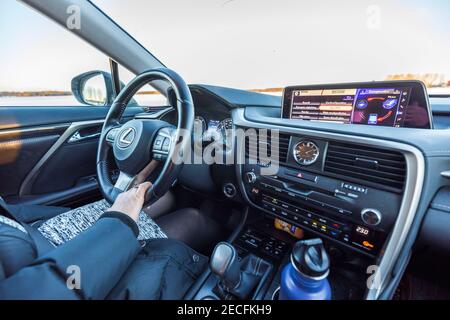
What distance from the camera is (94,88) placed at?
2.15 metres

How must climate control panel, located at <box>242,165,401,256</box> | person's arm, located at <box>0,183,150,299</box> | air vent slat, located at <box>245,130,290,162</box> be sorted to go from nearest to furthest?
person's arm, located at <box>0,183,150,299</box>, climate control panel, located at <box>242,165,401,256</box>, air vent slat, located at <box>245,130,290,162</box>

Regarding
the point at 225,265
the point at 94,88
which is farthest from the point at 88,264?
the point at 94,88

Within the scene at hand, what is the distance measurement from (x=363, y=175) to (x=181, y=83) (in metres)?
0.83

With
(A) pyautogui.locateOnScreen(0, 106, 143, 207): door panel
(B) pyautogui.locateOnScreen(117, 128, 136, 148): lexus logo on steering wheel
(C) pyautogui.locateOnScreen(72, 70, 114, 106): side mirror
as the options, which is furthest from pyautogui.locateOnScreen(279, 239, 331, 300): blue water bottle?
(C) pyautogui.locateOnScreen(72, 70, 114, 106): side mirror

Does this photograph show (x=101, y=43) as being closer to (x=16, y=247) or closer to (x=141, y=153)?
(x=141, y=153)

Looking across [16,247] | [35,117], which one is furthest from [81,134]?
[16,247]

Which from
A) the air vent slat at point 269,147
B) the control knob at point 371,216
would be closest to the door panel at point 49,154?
the air vent slat at point 269,147

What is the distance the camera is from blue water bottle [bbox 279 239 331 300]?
667 mm

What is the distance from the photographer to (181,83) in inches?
40.8

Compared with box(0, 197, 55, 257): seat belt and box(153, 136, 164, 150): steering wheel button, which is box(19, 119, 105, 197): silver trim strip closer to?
box(0, 197, 55, 257): seat belt

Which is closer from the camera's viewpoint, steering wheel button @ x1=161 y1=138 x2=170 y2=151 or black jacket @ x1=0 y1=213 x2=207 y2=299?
black jacket @ x1=0 y1=213 x2=207 y2=299

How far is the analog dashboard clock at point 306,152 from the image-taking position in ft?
3.53

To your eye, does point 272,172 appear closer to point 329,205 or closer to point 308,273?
point 329,205

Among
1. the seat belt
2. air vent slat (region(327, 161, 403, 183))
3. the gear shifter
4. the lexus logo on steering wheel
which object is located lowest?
the gear shifter
